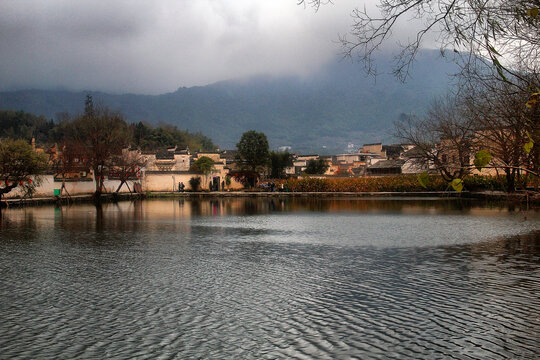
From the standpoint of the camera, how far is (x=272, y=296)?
9.44 m

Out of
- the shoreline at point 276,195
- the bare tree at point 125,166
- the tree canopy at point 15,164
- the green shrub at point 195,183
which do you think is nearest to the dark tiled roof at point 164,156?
the green shrub at point 195,183

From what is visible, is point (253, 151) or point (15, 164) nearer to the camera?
point (15, 164)

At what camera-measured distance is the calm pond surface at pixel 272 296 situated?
6.89 m

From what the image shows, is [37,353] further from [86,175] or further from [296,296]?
[86,175]

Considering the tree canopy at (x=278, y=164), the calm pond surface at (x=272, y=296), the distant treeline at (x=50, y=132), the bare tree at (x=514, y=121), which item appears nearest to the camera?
the bare tree at (x=514, y=121)

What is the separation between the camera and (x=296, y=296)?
9.41m

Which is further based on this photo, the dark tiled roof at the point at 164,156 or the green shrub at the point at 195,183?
the dark tiled roof at the point at 164,156

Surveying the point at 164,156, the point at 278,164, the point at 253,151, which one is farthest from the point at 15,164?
the point at 278,164

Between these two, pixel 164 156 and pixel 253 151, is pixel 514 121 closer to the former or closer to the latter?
pixel 253 151

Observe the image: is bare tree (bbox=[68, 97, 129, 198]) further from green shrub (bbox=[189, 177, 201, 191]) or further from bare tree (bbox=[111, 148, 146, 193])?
green shrub (bbox=[189, 177, 201, 191])

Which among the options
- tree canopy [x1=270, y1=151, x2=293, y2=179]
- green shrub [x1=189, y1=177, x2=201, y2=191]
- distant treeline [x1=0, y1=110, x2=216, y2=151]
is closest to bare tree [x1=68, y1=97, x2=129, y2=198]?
green shrub [x1=189, y1=177, x2=201, y2=191]

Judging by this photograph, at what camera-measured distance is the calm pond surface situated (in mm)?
6891

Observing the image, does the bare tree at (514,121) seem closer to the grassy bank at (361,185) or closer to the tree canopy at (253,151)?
the grassy bank at (361,185)

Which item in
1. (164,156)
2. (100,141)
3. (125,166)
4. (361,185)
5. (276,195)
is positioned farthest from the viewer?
(164,156)
